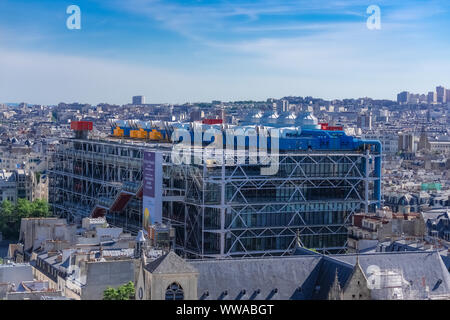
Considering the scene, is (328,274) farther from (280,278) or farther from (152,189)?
(152,189)

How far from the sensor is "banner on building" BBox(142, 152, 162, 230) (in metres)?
62.4

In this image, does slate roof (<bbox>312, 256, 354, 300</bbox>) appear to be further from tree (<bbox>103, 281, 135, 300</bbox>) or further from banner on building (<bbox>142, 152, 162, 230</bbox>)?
banner on building (<bbox>142, 152, 162, 230</bbox>)

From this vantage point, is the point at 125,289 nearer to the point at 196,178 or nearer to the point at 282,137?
the point at 196,178

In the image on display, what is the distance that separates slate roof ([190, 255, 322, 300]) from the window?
7.16 ft

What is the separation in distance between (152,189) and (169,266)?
→ 30776 millimetres

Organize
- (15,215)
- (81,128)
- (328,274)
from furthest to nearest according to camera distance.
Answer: (81,128)
(15,215)
(328,274)

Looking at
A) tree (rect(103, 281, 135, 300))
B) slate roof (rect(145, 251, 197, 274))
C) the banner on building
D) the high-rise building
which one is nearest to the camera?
slate roof (rect(145, 251, 197, 274))

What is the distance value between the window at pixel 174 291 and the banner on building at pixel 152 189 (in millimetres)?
29328

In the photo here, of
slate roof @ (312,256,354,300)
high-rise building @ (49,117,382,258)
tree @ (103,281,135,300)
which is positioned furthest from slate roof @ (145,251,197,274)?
high-rise building @ (49,117,382,258)

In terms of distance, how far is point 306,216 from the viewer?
63531 millimetres

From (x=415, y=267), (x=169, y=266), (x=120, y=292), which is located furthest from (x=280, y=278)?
(x=120, y=292)

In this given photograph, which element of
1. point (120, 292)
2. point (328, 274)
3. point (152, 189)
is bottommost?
point (120, 292)

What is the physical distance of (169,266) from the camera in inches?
1284

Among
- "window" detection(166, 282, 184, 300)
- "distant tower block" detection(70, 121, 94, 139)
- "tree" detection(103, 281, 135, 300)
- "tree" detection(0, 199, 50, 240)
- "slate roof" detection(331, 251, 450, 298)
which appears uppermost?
"distant tower block" detection(70, 121, 94, 139)
